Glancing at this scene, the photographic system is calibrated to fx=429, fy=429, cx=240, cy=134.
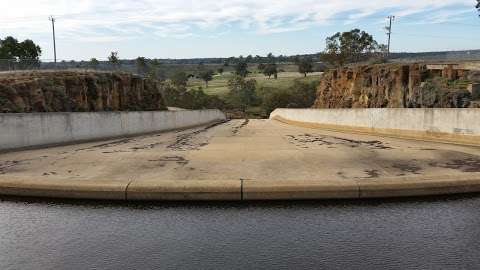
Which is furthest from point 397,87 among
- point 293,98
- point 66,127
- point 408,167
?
point 293,98

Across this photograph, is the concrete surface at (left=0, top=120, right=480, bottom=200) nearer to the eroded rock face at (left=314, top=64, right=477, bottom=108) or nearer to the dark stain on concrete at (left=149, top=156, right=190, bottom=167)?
the dark stain on concrete at (left=149, top=156, right=190, bottom=167)

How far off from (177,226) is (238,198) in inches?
58.1

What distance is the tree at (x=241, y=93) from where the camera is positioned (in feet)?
439

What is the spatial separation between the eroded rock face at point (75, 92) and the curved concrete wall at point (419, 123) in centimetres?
1644

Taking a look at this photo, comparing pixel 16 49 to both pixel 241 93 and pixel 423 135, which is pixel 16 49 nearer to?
pixel 241 93

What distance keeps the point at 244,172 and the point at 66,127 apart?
8.43 meters

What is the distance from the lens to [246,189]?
767cm

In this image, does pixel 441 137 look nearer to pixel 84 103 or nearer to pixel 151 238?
pixel 151 238

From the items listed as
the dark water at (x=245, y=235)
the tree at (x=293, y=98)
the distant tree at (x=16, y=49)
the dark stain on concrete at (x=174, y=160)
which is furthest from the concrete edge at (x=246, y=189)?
the tree at (x=293, y=98)

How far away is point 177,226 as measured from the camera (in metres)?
6.51

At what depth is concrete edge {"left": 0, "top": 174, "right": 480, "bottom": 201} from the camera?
25.1ft

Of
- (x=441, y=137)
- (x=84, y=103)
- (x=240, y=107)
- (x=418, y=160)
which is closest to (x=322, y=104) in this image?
(x=84, y=103)

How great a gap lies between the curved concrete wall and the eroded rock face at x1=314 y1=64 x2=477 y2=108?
17.9ft

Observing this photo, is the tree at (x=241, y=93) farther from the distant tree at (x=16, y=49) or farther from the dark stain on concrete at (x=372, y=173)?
the dark stain on concrete at (x=372, y=173)
